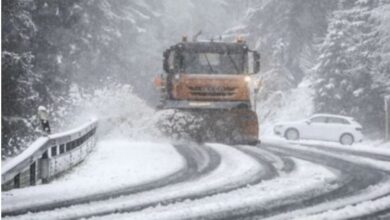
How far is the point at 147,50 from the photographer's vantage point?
48.3 m

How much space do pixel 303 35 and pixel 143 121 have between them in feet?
71.9

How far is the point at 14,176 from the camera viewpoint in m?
9.24

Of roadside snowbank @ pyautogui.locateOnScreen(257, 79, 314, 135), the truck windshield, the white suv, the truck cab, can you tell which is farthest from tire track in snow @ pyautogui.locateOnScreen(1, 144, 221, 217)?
roadside snowbank @ pyautogui.locateOnScreen(257, 79, 314, 135)

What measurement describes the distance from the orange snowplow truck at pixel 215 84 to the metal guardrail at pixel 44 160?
4707mm

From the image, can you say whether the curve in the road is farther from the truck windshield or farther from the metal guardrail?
the metal guardrail

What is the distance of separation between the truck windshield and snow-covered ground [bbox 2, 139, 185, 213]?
9.00 ft

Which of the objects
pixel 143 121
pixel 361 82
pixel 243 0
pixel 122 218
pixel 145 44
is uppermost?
pixel 243 0

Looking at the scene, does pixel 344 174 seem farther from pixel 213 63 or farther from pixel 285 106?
pixel 285 106

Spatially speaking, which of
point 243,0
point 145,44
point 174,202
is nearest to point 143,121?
point 174,202

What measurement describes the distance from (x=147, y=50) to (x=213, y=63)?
30250 millimetres

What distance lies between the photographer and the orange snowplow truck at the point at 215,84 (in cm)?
1753

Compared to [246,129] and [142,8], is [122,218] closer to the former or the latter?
[246,129]

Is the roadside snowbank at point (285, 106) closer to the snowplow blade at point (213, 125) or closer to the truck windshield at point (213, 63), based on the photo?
the truck windshield at point (213, 63)

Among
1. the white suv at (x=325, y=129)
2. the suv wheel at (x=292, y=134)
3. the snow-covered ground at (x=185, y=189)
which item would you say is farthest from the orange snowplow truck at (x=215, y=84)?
the suv wheel at (x=292, y=134)
